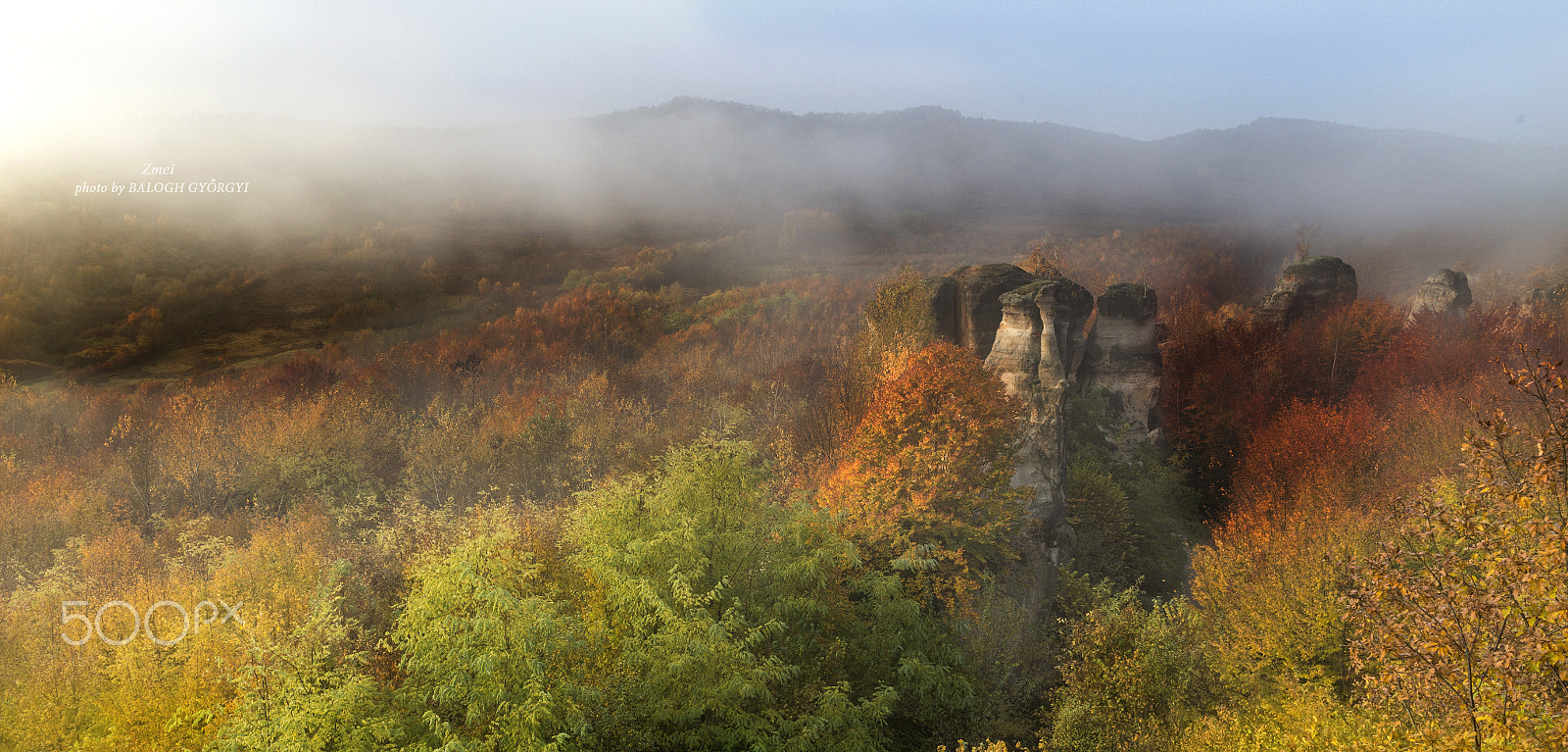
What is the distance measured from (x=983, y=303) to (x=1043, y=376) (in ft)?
22.2

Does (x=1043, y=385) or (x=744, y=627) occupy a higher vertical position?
(x=1043, y=385)

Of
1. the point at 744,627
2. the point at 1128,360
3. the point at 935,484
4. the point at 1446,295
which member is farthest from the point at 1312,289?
the point at 744,627

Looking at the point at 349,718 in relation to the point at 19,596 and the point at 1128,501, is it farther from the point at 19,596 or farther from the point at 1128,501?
the point at 1128,501

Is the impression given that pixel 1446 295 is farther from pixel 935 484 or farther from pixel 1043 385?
pixel 935 484

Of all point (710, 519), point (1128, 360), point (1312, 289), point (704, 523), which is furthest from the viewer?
point (1312, 289)

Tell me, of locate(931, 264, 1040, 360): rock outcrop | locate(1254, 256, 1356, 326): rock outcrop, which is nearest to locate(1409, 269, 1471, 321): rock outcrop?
locate(1254, 256, 1356, 326): rock outcrop

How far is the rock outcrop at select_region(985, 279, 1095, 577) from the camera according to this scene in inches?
1547

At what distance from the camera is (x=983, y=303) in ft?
157

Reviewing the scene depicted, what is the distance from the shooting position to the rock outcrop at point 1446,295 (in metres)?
62.6

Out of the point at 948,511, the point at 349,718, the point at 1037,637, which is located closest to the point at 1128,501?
the point at 1037,637
